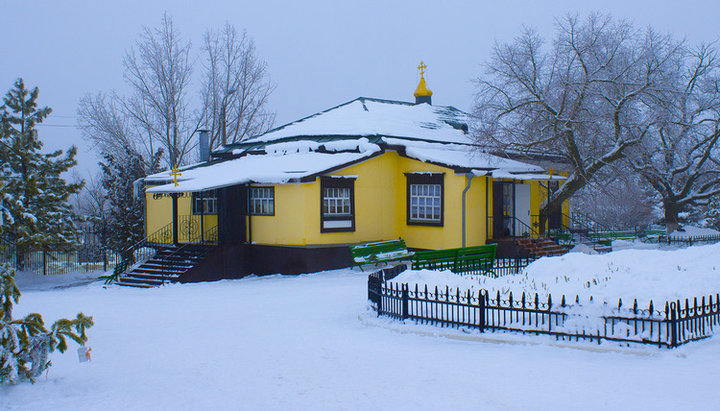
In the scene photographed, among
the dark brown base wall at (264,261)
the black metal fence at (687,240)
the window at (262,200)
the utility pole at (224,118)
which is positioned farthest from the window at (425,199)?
the utility pole at (224,118)

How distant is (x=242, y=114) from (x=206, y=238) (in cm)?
1664

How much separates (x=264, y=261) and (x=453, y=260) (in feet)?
25.1

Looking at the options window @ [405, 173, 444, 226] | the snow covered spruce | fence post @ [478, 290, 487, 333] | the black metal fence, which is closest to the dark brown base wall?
window @ [405, 173, 444, 226]

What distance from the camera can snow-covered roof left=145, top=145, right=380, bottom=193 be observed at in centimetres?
2112

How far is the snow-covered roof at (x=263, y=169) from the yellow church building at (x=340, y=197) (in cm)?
6

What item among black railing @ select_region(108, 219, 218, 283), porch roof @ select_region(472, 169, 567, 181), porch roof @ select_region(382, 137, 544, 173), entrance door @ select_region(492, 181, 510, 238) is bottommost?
black railing @ select_region(108, 219, 218, 283)

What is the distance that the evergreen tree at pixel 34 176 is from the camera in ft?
71.1

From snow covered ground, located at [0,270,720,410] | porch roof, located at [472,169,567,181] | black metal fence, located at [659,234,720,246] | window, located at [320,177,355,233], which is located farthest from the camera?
black metal fence, located at [659,234,720,246]

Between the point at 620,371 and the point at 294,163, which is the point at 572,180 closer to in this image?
the point at 294,163

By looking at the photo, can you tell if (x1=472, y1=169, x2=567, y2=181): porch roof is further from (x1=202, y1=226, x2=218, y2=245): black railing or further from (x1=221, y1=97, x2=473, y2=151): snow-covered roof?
(x1=202, y1=226, x2=218, y2=245): black railing

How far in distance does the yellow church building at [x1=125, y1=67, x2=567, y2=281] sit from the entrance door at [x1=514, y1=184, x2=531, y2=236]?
5 cm

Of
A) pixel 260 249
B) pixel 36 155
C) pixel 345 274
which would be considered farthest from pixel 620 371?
pixel 36 155

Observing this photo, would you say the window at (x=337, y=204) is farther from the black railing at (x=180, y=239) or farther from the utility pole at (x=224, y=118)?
the utility pole at (x=224, y=118)

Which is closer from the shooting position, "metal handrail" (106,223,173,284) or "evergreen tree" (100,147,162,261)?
"metal handrail" (106,223,173,284)
